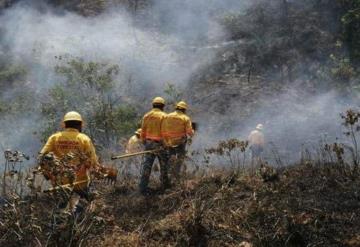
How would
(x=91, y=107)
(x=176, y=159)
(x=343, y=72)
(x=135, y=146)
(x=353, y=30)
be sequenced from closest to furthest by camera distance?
(x=176, y=159) < (x=135, y=146) < (x=91, y=107) < (x=343, y=72) < (x=353, y=30)

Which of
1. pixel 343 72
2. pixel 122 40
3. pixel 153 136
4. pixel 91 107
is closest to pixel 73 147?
pixel 153 136

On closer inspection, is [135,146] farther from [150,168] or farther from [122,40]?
[122,40]

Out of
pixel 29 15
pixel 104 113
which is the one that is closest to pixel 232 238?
pixel 104 113

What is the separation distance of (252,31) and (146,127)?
42.6 ft

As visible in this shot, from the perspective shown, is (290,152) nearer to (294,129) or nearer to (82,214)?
(294,129)

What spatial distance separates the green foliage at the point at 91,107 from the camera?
1248 cm

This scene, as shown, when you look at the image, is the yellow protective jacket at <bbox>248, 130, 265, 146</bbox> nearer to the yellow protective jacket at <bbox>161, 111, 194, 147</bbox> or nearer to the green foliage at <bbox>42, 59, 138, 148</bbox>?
the green foliage at <bbox>42, 59, 138, 148</bbox>

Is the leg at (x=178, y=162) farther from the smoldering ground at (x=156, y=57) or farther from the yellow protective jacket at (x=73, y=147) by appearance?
the smoldering ground at (x=156, y=57)

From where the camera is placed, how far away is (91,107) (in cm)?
1304

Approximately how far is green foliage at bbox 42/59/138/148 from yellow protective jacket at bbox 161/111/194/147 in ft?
15.1

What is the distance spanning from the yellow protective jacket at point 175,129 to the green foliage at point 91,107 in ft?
15.1

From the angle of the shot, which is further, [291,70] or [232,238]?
[291,70]

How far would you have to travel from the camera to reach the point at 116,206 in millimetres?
6707

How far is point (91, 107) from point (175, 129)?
18.6 ft
